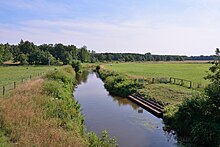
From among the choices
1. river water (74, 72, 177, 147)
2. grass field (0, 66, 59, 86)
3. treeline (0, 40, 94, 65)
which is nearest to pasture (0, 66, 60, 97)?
grass field (0, 66, 59, 86)

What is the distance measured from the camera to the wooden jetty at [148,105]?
915 inches

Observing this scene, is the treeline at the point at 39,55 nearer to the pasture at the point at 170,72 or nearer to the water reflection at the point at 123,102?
the pasture at the point at 170,72

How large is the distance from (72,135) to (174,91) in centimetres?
2040

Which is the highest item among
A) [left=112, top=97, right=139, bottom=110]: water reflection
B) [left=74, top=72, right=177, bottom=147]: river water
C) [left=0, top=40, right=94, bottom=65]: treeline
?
[left=0, top=40, right=94, bottom=65]: treeline

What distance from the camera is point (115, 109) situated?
26562 millimetres

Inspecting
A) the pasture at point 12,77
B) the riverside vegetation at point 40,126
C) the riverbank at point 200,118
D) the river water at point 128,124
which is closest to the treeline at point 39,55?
the pasture at point 12,77

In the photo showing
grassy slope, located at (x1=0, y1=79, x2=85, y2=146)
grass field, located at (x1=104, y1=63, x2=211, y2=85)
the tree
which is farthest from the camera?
grass field, located at (x1=104, y1=63, x2=211, y2=85)

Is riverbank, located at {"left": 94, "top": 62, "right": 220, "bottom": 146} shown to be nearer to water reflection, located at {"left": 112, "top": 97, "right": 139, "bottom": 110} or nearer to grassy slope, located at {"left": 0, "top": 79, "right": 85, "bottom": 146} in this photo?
grassy slope, located at {"left": 0, "top": 79, "right": 85, "bottom": 146}

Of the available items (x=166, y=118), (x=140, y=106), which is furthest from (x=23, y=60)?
(x=166, y=118)

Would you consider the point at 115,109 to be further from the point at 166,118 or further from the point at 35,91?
the point at 35,91

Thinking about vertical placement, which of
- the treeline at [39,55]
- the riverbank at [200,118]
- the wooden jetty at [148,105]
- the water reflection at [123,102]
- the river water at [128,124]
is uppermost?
the treeline at [39,55]

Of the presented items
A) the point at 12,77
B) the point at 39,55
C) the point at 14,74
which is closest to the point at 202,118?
the point at 12,77

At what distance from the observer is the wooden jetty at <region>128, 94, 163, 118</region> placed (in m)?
23.2

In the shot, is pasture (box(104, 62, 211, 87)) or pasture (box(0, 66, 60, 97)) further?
pasture (box(104, 62, 211, 87))
